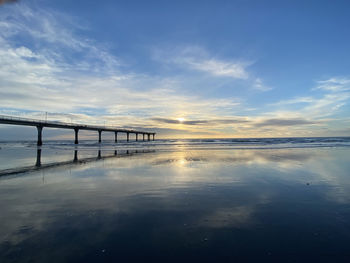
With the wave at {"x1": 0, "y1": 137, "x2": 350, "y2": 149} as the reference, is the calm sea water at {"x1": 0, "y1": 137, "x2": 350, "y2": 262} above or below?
below

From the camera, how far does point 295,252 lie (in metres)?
3.49

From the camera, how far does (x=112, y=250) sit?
357 cm

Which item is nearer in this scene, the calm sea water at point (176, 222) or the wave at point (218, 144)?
the calm sea water at point (176, 222)

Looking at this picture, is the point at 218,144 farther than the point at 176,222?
Yes

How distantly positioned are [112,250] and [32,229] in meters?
2.28

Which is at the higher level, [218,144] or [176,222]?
[218,144]

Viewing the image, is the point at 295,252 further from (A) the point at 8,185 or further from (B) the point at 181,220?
(A) the point at 8,185

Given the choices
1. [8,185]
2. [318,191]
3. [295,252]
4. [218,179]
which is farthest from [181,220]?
[8,185]

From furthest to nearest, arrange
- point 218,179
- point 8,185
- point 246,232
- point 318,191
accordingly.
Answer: point 218,179 < point 8,185 < point 318,191 < point 246,232

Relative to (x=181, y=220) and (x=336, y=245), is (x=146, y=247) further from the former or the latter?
(x=336, y=245)

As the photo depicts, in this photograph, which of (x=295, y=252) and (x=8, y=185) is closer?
(x=295, y=252)

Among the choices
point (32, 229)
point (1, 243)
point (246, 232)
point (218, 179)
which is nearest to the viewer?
point (1, 243)

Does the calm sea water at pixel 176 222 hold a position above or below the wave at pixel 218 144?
below

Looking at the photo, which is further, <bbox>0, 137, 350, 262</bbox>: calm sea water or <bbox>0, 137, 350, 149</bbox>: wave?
<bbox>0, 137, 350, 149</bbox>: wave
